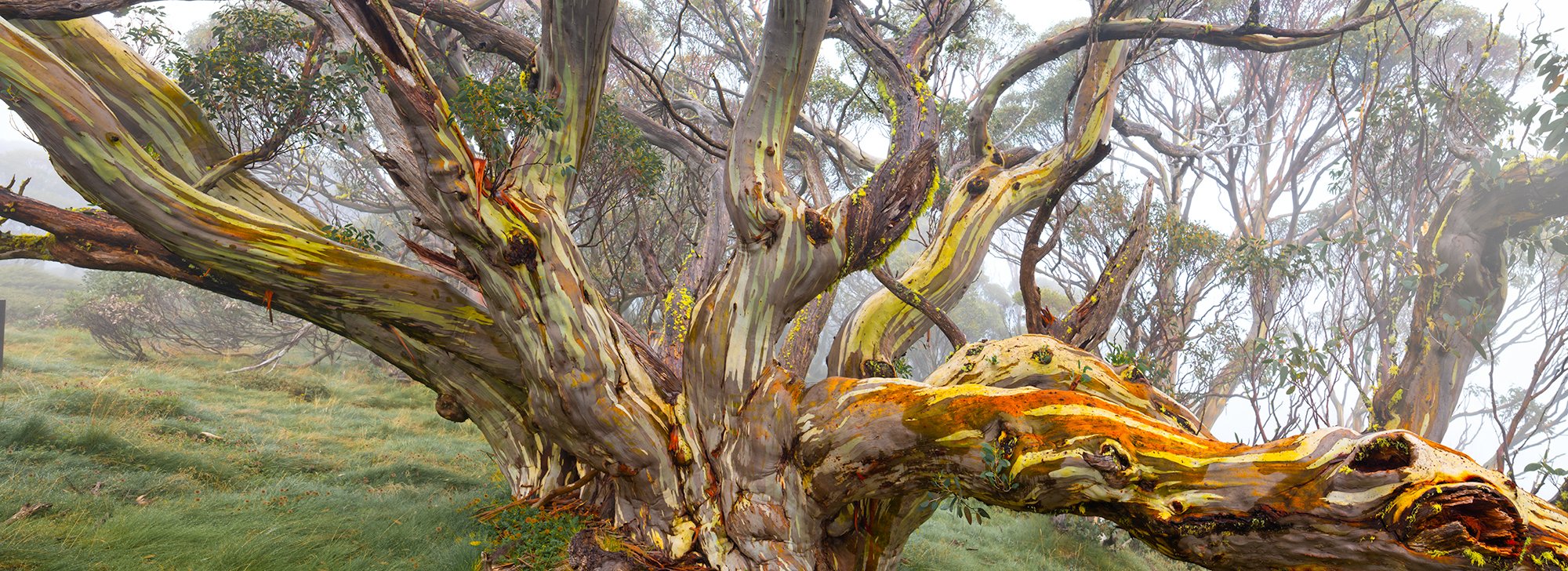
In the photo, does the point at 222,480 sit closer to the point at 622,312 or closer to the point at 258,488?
the point at 258,488

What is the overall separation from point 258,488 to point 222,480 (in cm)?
38

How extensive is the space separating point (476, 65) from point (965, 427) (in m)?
10.7

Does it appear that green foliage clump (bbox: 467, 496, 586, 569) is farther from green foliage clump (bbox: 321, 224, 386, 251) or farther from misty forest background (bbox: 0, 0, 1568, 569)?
green foliage clump (bbox: 321, 224, 386, 251)

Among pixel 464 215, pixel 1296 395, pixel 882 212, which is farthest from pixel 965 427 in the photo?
pixel 1296 395

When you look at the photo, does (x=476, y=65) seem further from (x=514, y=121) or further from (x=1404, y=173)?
(x=1404, y=173)

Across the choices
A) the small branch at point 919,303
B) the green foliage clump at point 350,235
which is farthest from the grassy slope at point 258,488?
the small branch at point 919,303

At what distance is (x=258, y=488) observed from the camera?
19.6 ft

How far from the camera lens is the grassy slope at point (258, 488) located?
14.7 feet

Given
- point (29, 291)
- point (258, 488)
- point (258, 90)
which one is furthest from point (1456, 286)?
point (29, 291)

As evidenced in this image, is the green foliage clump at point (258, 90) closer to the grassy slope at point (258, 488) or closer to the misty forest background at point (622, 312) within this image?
the misty forest background at point (622, 312)

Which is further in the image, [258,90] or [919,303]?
[258,90]

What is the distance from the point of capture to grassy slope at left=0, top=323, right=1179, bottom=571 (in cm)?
448

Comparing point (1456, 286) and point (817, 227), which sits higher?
point (1456, 286)

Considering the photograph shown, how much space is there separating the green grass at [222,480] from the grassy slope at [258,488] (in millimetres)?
18
